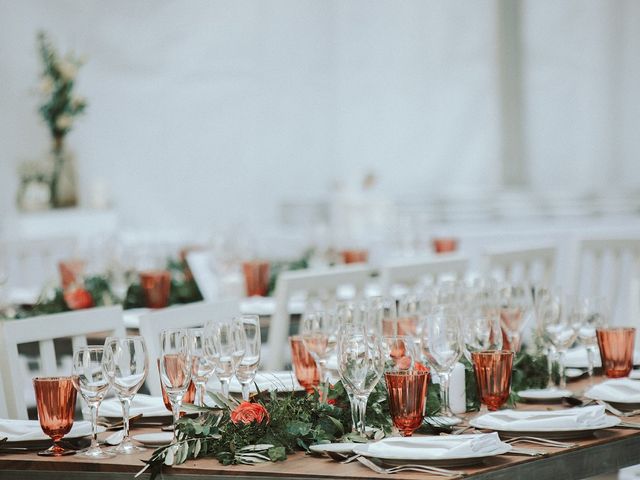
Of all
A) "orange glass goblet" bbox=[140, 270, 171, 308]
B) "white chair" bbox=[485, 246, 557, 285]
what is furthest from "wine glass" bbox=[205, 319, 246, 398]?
"white chair" bbox=[485, 246, 557, 285]

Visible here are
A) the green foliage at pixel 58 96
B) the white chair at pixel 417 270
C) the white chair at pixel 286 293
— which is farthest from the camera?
the green foliage at pixel 58 96

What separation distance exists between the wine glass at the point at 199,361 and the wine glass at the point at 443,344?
1.36 feet

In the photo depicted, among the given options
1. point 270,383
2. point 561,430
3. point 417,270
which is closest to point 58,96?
point 417,270

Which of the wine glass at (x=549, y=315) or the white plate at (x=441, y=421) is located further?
the wine glass at (x=549, y=315)

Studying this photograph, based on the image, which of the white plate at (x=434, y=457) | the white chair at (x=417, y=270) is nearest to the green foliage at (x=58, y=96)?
the white chair at (x=417, y=270)

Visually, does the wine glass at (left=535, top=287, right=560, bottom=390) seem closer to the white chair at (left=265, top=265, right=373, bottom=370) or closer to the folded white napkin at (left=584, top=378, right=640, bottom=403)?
the folded white napkin at (left=584, top=378, right=640, bottom=403)

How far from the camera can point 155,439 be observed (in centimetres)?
196

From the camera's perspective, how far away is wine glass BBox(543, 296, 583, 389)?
2.34 m

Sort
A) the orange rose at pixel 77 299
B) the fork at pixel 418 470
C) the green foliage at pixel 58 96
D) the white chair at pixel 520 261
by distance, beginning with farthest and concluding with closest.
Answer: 1. the green foliage at pixel 58 96
2. the white chair at pixel 520 261
3. the orange rose at pixel 77 299
4. the fork at pixel 418 470

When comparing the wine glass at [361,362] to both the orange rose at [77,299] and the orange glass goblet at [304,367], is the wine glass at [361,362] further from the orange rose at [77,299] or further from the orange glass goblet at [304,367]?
the orange rose at [77,299]

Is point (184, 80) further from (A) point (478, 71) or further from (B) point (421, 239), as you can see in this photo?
(B) point (421, 239)

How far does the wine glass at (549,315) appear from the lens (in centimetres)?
234

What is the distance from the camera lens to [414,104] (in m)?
7.33

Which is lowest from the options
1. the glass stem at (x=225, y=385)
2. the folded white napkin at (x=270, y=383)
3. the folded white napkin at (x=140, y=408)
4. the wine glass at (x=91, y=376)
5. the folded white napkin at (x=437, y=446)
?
Result: the folded white napkin at (x=437, y=446)
